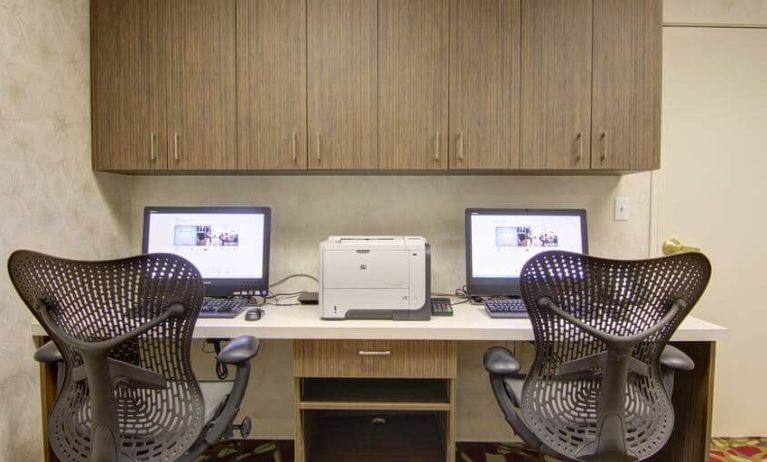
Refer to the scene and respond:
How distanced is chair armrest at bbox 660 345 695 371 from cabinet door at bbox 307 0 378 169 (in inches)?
47.3

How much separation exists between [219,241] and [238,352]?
0.78m

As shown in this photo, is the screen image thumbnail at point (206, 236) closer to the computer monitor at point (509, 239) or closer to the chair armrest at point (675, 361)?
the computer monitor at point (509, 239)

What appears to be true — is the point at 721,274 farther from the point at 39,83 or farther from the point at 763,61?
the point at 39,83

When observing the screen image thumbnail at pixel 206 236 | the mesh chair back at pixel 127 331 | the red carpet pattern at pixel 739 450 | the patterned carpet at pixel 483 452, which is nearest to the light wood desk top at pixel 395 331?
the mesh chair back at pixel 127 331

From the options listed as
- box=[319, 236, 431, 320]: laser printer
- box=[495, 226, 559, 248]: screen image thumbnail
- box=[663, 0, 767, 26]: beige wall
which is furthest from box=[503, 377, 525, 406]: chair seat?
box=[663, 0, 767, 26]: beige wall

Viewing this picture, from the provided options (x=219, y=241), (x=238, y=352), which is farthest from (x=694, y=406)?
(x=219, y=241)

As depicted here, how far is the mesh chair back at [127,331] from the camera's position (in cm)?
97

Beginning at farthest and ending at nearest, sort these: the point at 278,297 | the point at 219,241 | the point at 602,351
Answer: the point at 278,297
the point at 219,241
the point at 602,351

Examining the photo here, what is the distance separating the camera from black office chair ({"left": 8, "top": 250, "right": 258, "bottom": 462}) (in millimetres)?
968

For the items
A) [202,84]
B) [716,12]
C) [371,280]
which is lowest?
[371,280]

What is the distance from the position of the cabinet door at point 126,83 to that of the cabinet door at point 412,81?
95 centimetres

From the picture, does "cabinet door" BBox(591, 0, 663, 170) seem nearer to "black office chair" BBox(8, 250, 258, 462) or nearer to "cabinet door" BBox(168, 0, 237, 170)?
"cabinet door" BBox(168, 0, 237, 170)

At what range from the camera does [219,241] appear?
1832 mm

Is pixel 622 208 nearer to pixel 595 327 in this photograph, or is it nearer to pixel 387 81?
pixel 595 327
